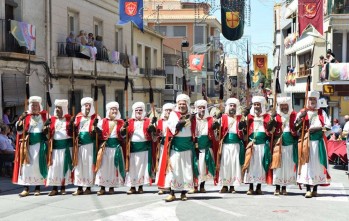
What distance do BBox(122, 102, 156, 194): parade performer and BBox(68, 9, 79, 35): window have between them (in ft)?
38.0

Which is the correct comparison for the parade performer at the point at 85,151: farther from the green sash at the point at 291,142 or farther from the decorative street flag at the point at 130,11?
the decorative street flag at the point at 130,11

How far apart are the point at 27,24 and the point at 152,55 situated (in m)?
18.0

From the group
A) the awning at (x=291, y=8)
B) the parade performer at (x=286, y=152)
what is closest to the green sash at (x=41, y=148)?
the parade performer at (x=286, y=152)

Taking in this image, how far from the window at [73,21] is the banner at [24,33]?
4.03m

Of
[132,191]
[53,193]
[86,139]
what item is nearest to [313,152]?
[132,191]

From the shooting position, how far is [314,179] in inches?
385

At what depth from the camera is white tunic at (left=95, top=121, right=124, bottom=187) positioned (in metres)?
10.4

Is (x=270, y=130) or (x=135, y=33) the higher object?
(x=135, y=33)

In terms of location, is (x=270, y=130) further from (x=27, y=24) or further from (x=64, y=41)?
(x=64, y=41)

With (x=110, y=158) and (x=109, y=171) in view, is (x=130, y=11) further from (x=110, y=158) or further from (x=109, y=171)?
(x=109, y=171)

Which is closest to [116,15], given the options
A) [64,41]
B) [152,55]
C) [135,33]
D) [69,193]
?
[135,33]

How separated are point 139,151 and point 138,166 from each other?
271 mm

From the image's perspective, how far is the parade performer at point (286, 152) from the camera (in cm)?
998

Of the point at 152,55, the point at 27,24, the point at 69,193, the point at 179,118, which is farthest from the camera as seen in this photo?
the point at 152,55
